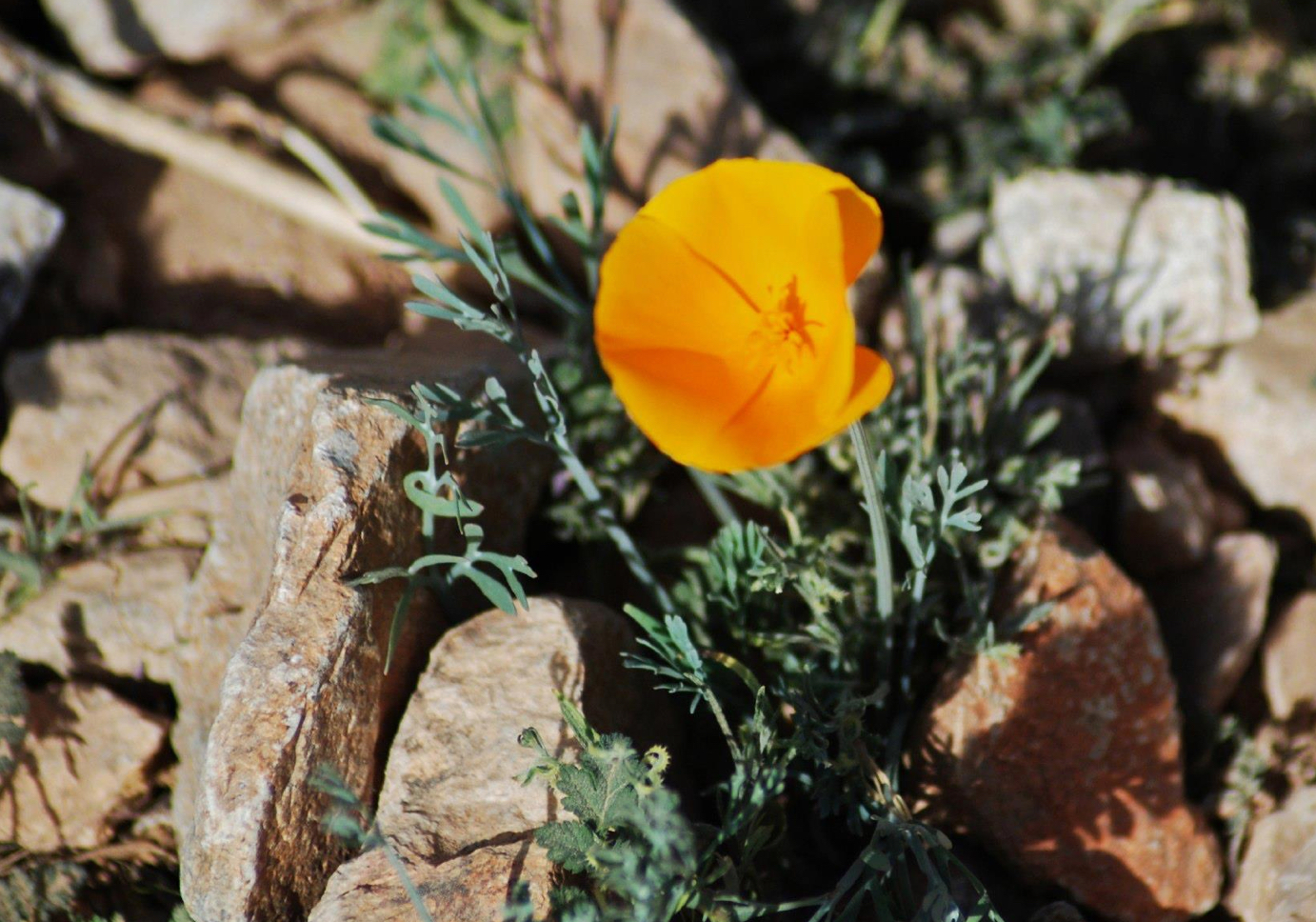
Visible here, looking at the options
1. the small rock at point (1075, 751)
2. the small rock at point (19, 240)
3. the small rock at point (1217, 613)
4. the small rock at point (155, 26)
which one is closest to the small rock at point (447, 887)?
the small rock at point (1075, 751)

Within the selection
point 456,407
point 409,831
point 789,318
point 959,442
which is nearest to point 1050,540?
point 959,442

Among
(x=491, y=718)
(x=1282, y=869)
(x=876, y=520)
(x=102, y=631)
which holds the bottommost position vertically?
(x=102, y=631)

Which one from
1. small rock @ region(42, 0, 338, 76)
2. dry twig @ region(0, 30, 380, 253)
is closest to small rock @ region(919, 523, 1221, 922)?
dry twig @ region(0, 30, 380, 253)

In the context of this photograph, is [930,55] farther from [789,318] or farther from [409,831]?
[409,831]

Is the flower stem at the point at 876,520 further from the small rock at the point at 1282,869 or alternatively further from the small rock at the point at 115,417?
the small rock at the point at 115,417

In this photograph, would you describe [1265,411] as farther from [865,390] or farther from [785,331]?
[865,390]

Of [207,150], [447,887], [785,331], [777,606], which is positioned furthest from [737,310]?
[207,150]
